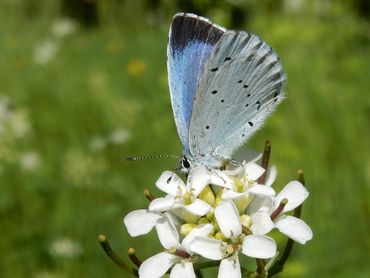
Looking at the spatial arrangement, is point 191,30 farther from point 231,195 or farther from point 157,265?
point 157,265

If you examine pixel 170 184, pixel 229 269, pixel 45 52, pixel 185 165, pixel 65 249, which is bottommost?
pixel 229 269

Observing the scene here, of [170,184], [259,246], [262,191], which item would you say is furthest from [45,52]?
[259,246]

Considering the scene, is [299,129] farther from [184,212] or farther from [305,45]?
[184,212]

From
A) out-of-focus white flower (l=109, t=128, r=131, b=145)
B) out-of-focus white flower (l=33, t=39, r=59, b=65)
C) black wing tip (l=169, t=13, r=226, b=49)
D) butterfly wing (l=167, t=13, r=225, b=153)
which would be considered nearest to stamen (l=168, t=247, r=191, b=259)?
butterfly wing (l=167, t=13, r=225, b=153)

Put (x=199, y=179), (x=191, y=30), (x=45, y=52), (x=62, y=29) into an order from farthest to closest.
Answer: (x=62, y=29) → (x=45, y=52) → (x=191, y=30) → (x=199, y=179)

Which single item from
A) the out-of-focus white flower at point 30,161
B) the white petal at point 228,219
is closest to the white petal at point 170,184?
the white petal at point 228,219

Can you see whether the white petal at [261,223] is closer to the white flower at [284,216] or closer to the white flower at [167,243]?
the white flower at [284,216]
